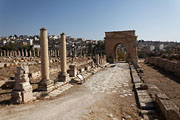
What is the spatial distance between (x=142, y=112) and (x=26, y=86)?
472 cm

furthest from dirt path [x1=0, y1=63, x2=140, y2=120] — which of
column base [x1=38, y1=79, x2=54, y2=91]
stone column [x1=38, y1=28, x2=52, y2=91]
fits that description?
stone column [x1=38, y1=28, x2=52, y2=91]

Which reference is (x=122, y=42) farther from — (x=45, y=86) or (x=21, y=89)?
(x=21, y=89)

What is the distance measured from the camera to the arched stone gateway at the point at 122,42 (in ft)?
92.8

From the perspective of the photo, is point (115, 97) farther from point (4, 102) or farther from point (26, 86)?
point (4, 102)

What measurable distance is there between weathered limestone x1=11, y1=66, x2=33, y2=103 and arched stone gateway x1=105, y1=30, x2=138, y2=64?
78.1 ft

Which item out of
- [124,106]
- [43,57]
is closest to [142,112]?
[124,106]

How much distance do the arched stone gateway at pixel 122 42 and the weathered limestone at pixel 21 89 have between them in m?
23.8

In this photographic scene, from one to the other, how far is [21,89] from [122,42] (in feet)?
82.8

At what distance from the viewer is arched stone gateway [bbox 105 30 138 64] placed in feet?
92.8

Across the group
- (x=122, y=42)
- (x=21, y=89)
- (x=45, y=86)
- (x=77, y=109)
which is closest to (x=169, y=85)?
(x=77, y=109)

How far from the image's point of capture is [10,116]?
4.64m

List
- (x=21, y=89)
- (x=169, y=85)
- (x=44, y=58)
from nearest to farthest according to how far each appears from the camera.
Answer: (x=21, y=89) < (x=44, y=58) < (x=169, y=85)

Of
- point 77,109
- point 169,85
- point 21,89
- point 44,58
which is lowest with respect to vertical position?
point 169,85

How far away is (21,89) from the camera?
603 cm
